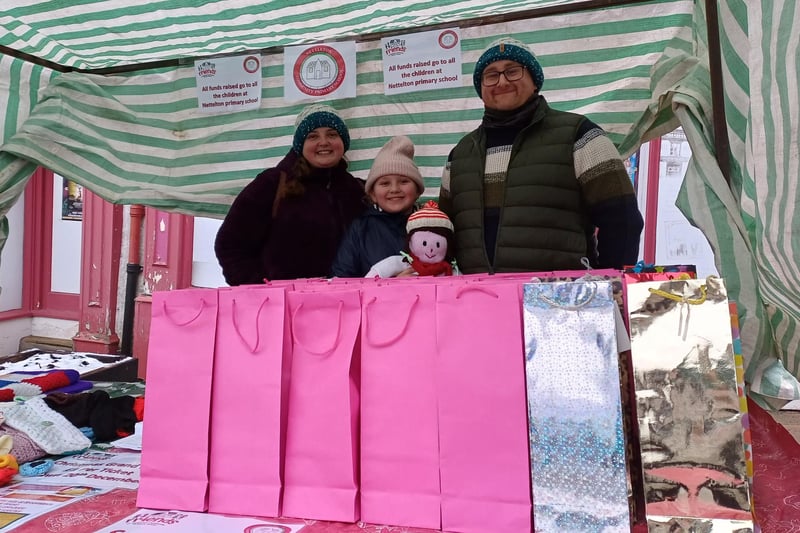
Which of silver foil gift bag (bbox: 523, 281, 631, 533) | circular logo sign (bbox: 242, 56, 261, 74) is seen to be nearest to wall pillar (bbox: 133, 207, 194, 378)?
circular logo sign (bbox: 242, 56, 261, 74)

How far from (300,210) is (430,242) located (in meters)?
0.74

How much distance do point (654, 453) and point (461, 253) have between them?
101cm

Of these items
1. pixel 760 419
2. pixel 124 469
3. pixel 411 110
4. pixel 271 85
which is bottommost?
pixel 124 469

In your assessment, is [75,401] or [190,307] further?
[75,401]

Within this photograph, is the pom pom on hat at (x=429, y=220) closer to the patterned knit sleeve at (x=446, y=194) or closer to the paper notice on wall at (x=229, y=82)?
the patterned knit sleeve at (x=446, y=194)

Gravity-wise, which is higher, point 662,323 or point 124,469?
point 662,323

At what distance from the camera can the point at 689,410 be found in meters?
0.86

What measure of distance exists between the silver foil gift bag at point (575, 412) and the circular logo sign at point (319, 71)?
1808mm

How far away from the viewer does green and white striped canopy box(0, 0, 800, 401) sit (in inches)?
47.8

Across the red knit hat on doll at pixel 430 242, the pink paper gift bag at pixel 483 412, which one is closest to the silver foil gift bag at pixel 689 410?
the pink paper gift bag at pixel 483 412

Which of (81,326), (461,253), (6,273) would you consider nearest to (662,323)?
(461,253)

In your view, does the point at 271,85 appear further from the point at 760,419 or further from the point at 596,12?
the point at 760,419

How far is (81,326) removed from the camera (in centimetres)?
523

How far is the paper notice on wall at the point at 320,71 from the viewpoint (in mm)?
2430
